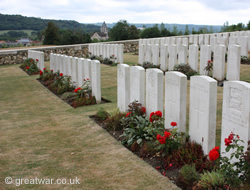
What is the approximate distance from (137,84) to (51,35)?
5231 centimetres

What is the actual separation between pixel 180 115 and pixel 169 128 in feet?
1.24

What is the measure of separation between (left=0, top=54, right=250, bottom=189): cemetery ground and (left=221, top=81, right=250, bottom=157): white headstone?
1.19 m

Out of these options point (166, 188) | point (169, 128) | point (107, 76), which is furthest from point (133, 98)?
point (107, 76)

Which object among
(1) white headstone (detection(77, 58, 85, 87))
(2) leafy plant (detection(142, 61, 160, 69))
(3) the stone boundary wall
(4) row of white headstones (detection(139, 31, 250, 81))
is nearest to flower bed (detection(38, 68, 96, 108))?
(1) white headstone (detection(77, 58, 85, 87))

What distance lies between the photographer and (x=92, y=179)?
4.52 meters

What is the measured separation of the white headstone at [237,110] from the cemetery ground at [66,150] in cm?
119

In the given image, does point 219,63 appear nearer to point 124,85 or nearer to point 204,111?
point 124,85

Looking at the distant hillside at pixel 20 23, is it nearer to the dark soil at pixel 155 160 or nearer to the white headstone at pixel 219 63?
the white headstone at pixel 219 63

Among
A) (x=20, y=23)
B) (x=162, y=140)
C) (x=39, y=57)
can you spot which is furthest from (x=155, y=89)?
(x=20, y=23)

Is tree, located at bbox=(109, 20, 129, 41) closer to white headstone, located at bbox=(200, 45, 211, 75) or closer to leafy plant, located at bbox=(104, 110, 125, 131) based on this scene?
white headstone, located at bbox=(200, 45, 211, 75)

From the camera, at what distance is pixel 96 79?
898cm

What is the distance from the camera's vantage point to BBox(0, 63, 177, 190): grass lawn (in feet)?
14.7

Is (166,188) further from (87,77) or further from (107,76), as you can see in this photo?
(107,76)

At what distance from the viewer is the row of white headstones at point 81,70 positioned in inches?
356
